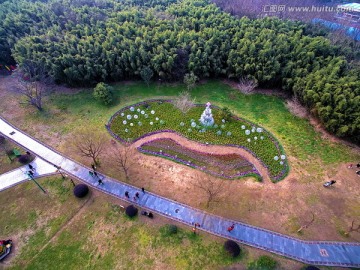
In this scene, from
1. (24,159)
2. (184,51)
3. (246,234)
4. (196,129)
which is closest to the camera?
(246,234)

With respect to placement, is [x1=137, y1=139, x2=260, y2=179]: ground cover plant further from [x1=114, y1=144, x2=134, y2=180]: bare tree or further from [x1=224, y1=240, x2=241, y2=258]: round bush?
[x1=224, y1=240, x2=241, y2=258]: round bush

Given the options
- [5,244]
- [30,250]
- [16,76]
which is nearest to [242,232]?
[30,250]

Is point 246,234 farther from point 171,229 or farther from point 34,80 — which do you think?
point 34,80

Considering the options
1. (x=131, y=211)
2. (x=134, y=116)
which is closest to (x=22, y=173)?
(x=131, y=211)

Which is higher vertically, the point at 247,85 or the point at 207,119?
the point at 247,85

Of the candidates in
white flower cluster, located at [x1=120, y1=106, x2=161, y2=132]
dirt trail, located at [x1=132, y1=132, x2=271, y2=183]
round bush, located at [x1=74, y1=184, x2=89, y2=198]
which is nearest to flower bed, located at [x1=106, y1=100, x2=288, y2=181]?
white flower cluster, located at [x1=120, y1=106, x2=161, y2=132]

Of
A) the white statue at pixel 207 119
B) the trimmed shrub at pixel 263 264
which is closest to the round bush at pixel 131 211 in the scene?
the trimmed shrub at pixel 263 264

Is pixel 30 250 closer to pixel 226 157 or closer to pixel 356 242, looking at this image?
pixel 226 157
